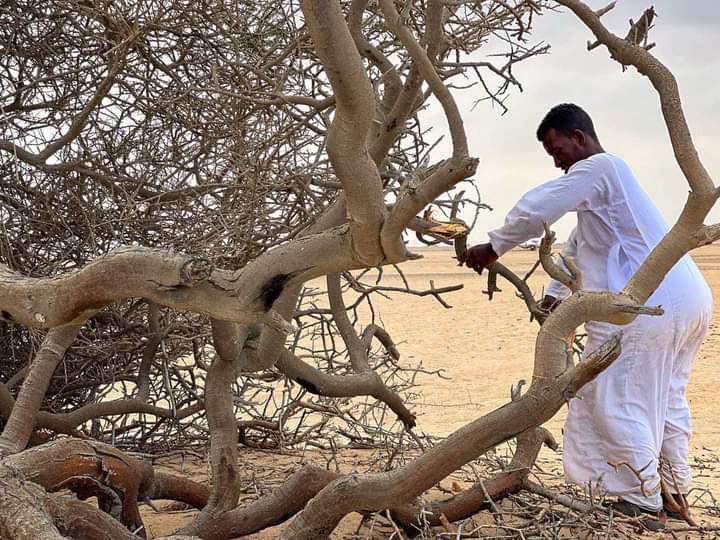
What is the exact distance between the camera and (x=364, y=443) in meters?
5.85

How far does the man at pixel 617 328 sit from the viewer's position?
4078mm

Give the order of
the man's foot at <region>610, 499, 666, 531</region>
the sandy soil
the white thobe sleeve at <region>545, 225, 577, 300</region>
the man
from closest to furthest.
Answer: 1. the man's foot at <region>610, 499, 666, 531</region>
2. the man
3. the white thobe sleeve at <region>545, 225, 577, 300</region>
4. the sandy soil

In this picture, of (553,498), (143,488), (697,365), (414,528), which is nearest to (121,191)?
(143,488)

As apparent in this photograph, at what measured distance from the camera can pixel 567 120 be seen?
4402 millimetres

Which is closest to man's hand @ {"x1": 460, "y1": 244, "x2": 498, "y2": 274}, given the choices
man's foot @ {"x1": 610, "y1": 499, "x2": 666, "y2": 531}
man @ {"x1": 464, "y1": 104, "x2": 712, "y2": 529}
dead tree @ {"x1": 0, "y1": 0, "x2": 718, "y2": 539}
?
man @ {"x1": 464, "y1": 104, "x2": 712, "y2": 529}

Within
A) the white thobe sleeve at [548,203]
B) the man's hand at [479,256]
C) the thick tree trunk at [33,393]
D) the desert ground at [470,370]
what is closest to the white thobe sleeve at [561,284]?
the white thobe sleeve at [548,203]

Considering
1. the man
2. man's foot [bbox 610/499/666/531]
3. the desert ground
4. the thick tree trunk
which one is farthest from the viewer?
the desert ground

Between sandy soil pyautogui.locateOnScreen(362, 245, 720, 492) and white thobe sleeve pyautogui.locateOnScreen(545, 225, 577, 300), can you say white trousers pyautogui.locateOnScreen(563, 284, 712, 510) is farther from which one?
sandy soil pyautogui.locateOnScreen(362, 245, 720, 492)

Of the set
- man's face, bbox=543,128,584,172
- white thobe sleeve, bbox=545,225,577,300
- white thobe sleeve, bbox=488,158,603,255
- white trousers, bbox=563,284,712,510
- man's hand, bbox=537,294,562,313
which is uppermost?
man's face, bbox=543,128,584,172

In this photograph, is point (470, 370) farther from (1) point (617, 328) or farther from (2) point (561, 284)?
(1) point (617, 328)

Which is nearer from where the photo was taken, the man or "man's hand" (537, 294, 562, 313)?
the man

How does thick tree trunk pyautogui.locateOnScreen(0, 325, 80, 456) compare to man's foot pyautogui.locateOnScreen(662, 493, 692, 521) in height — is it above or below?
above

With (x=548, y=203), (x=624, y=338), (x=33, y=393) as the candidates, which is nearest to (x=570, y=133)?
(x=548, y=203)

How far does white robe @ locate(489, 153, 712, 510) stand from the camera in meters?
4.09
